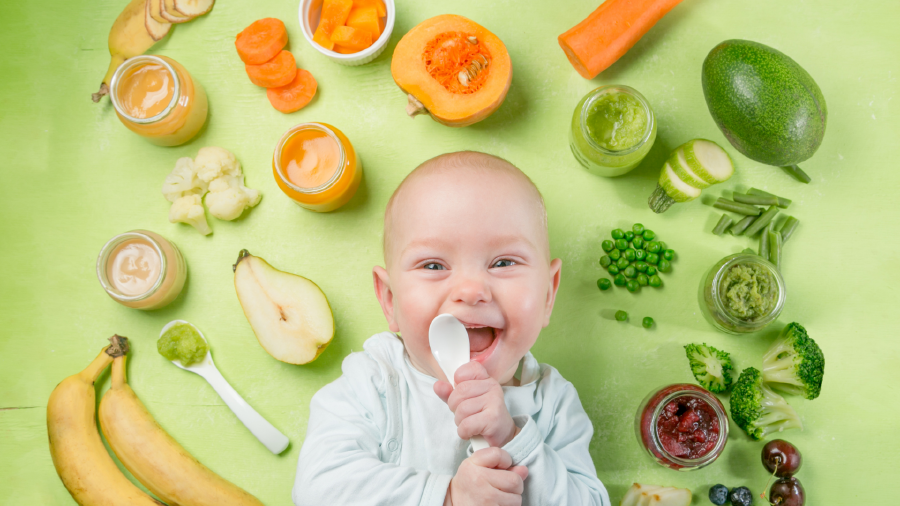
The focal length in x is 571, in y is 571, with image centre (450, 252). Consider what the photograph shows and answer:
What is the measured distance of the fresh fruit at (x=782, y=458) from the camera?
67.8 inches

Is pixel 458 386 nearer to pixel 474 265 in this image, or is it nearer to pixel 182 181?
pixel 474 265

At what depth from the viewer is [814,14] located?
1960 millimetres

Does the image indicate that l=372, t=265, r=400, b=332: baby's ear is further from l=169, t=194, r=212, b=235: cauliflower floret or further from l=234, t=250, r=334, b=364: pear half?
l=169, t=194, r=212, b=235: cauliflower floret

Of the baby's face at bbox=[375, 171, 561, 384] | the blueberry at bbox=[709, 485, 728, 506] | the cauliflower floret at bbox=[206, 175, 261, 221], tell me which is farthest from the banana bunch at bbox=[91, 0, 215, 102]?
the blueberry at bbox=[709, 485, 728, 506]

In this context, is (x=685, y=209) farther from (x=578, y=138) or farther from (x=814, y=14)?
(x=814, y=14)

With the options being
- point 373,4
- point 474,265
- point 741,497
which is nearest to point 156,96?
point 373,4

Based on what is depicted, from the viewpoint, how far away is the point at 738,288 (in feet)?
5.66

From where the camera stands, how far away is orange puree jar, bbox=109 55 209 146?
5.93 feet

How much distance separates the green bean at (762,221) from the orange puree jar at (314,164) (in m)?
1.30

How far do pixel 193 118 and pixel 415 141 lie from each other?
0.74 m

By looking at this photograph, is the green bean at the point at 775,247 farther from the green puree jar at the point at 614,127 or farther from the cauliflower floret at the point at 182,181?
the cauliflower floret at the point at 182,181

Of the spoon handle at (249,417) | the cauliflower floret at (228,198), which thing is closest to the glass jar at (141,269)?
the cauliflower floret at (228,198)

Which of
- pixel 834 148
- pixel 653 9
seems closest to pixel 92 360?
pixel 653 9

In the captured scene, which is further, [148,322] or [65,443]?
[148,322]
